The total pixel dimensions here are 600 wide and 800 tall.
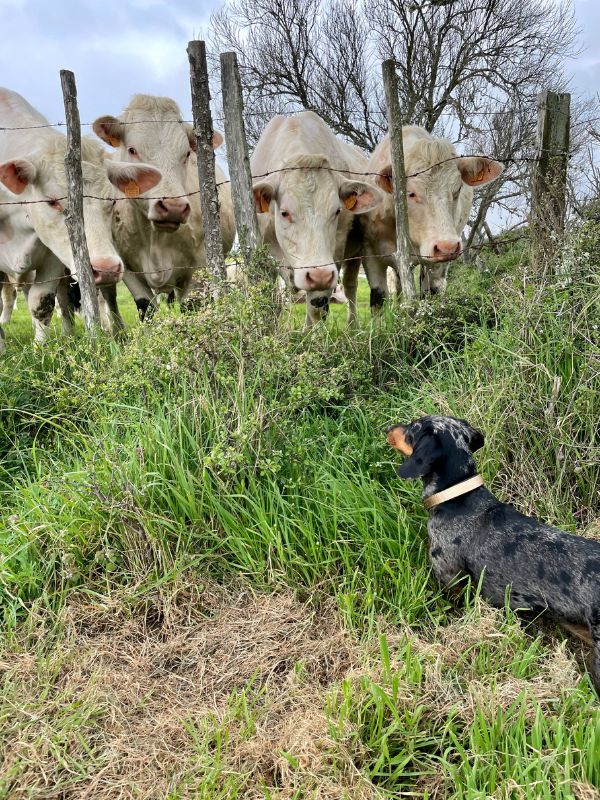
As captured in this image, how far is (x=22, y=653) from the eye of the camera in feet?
8.39

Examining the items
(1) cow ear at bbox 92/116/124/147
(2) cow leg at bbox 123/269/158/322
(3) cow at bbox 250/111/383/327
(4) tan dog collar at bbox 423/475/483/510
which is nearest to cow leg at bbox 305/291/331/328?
(3) cow at bbox 250/111/383/327

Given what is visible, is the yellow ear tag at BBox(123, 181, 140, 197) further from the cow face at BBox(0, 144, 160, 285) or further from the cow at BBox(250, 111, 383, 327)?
the cow at BBox(250, 111, 383, 327)

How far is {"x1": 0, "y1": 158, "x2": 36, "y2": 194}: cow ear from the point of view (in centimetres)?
567

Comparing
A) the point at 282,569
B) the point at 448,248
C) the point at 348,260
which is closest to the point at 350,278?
the point at 348,260

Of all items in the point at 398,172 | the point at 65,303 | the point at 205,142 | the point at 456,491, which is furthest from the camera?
the point at 65,303

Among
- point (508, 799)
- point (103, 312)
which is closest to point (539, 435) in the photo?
point (508, 799)

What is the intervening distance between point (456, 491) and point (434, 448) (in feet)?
0.71

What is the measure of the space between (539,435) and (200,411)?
1900 millimetres

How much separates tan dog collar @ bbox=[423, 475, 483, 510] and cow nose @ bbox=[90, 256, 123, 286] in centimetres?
384

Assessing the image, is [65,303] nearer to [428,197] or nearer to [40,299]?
[40,299]

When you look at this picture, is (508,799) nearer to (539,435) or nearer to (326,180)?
(539,435)

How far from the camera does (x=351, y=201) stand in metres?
6.24

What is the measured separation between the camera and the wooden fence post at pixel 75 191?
4891mm

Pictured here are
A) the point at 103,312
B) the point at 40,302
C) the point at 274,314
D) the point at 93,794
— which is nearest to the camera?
the point at 93,794
